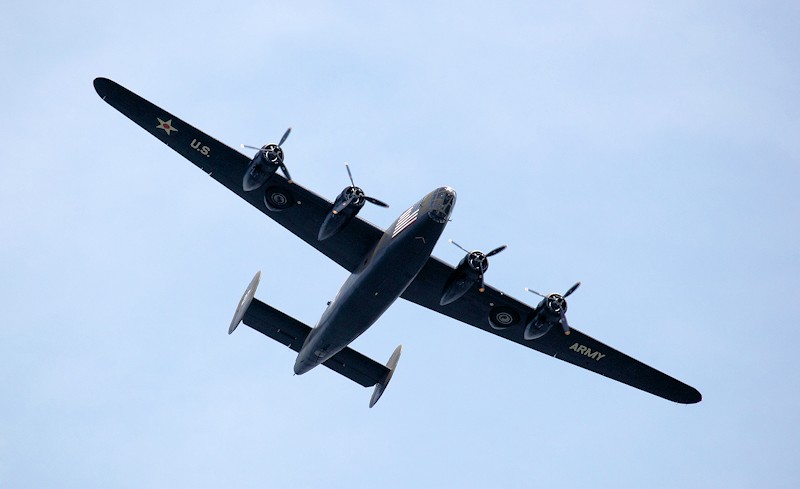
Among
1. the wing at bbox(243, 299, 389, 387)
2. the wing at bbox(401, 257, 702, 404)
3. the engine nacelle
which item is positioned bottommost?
the wing at bbox(243, 299, 389, 387)

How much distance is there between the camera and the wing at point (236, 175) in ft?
111

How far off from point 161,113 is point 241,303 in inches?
316

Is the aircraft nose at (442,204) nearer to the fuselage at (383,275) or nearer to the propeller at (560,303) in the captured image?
the fuselage at (383,275)

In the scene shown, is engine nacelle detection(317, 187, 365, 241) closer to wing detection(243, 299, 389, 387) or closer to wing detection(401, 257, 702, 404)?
wing detection(401, 257, 702, 404)

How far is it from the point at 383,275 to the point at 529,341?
926 cm

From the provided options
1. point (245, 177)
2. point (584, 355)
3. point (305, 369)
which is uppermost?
point (584, 355)

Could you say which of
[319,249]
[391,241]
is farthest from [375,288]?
[319,249]

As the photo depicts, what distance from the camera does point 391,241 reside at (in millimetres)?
31453

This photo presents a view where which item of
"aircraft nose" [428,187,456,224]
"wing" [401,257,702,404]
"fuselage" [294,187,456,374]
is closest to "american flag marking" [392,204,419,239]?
"fuselage" [294,187,456,374]

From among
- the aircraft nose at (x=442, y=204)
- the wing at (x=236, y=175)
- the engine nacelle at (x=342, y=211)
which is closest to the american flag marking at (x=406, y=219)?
the aircraft nose at (x=442, y=204)

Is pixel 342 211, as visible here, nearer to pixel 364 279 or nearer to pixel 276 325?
pixel 364 279

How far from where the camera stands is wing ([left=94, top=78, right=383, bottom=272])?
111ft

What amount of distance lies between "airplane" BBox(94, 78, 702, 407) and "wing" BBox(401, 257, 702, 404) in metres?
0.04

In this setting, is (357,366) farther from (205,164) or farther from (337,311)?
(205,164)
